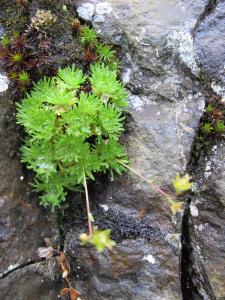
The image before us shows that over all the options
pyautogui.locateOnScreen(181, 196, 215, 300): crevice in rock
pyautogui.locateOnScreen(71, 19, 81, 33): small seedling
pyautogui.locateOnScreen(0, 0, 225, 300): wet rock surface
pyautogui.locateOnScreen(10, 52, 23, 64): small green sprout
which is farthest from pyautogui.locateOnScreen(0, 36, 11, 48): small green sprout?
pyautogui.locateOnScreen(181, 196, 215, 300): crevice in rock

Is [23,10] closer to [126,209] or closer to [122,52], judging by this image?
[122,52]

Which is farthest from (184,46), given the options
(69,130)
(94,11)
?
(69,130)

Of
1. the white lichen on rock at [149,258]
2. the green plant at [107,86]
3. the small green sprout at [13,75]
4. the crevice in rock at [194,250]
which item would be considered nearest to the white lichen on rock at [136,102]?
the green plant at [107,86]

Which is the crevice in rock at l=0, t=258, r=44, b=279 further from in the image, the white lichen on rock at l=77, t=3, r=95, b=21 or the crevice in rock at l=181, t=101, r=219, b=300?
the white lichen on rock at l=77, t=3, r=95, b=21

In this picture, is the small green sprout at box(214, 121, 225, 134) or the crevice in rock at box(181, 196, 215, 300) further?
the small green sprout at box(214, 121, 225, 134)

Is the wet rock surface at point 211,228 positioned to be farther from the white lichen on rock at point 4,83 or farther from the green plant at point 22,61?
the white lichen on rock at point 4,83

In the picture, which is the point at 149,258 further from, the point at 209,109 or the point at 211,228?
the point at 209,109

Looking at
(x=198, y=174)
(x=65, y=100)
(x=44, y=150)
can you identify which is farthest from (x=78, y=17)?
(x=198, y=174)
